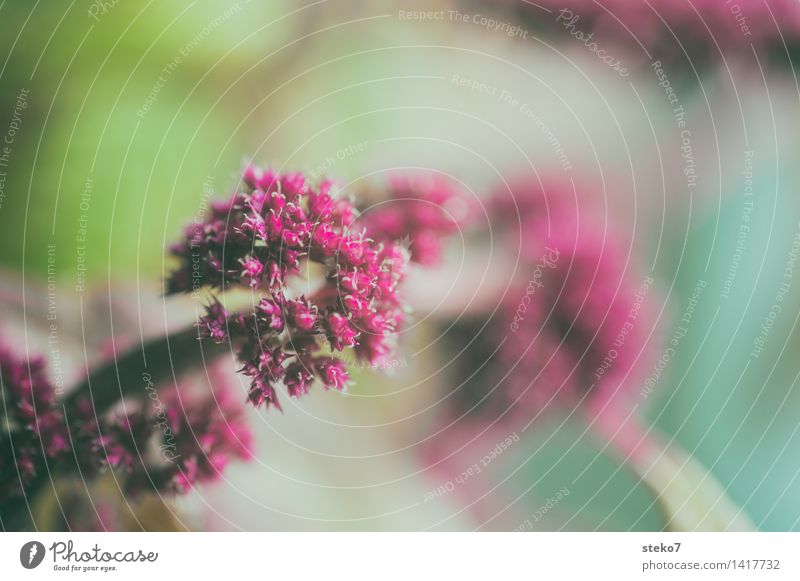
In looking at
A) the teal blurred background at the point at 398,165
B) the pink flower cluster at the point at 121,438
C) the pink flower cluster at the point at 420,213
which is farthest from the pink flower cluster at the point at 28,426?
the pink flower cluster at the point at 420,213

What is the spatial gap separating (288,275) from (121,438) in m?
0.25

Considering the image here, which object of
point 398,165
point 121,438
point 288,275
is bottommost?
point 121,438

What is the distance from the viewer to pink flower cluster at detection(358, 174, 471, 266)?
81 centimetres

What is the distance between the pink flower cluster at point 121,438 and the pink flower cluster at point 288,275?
0.06 m

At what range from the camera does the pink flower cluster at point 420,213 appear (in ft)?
2.65

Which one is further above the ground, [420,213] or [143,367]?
[420,213]

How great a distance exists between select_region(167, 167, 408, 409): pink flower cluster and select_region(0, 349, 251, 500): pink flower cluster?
0.06 metres

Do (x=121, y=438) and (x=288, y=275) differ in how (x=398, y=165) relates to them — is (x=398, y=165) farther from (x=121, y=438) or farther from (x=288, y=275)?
(x=121, y=438)

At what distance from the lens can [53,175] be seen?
81 cm

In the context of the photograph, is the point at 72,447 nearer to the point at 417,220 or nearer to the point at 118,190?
the point at 118,190

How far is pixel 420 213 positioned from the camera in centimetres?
82

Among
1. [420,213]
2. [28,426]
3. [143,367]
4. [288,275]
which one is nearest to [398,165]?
[420,213]

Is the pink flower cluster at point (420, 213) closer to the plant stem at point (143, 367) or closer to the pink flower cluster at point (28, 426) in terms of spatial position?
the plant stem at point (143, 367)
